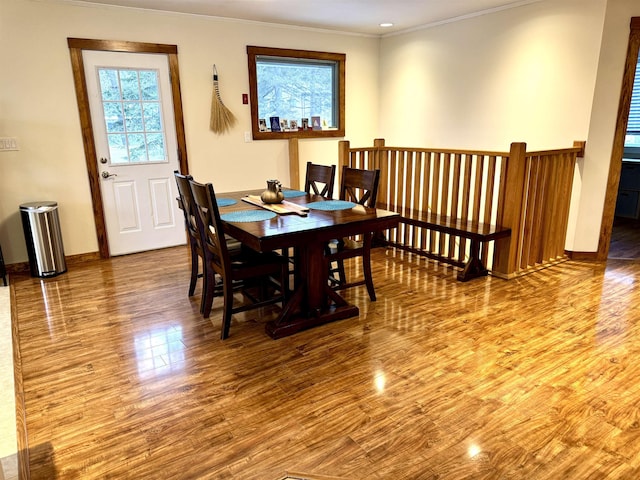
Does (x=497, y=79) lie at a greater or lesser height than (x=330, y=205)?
greater

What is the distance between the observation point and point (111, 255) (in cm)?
455

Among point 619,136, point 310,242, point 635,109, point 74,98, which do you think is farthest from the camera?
point 635,109

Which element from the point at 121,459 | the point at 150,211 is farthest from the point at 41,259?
the point at 121,459

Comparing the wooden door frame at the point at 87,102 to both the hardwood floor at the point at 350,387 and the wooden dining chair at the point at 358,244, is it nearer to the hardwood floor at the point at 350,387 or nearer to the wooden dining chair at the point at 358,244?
the hardwood floor at the point at 350,387

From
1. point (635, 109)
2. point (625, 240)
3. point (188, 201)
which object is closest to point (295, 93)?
point (188, 201)

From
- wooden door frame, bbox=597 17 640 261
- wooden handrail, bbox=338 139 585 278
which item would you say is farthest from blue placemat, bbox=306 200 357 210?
wooden door frame, bbox=597 17 640 261

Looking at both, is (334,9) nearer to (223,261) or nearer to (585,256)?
(223,261)

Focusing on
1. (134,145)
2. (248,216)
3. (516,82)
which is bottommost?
(248,216)

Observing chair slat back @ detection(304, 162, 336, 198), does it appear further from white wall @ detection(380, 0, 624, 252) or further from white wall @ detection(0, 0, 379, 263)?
white wall @ detection(380, 0, 624, 252)

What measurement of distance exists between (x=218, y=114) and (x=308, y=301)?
9.23ft

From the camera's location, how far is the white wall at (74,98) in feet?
12.6

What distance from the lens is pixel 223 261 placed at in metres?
2.63

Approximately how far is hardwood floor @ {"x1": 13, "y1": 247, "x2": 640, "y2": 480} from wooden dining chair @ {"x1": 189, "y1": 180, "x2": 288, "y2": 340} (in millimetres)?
187

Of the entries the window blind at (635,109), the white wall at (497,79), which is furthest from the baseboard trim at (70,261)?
the window blind at (635,109)
